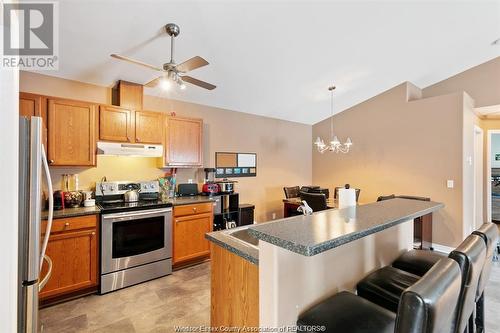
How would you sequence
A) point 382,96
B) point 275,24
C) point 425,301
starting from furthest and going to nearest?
point 382,96, point 275,24, point 425,301

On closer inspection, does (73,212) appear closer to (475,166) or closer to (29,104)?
(29,104)

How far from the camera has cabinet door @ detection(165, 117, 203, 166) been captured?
358cm

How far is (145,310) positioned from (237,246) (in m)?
1.70

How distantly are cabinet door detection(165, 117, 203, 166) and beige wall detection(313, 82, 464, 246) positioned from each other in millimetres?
3396

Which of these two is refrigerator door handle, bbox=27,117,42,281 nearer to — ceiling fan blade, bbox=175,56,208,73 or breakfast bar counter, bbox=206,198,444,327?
breakfast bar counter, bbox=206,198,444,327

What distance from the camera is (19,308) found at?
1411mm

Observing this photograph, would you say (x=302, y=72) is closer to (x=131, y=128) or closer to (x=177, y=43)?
(x=177, y=43)

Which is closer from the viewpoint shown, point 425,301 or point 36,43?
point 425,301

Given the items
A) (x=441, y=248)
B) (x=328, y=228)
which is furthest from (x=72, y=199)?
(x=441, y=248)

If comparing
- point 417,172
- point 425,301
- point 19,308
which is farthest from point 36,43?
point 417,172

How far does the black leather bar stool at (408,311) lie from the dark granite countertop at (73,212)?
8.00 ft

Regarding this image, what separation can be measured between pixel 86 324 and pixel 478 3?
5.54 meters

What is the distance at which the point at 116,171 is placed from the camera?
343 centimetres

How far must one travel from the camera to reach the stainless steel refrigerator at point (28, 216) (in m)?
1.37
